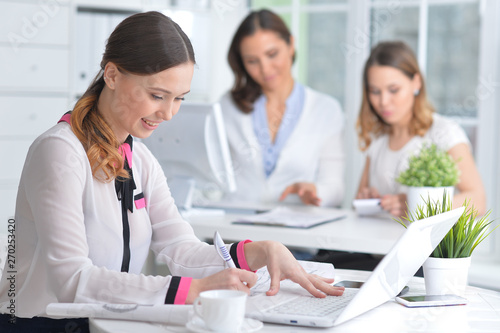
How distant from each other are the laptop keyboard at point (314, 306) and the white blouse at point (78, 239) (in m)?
0.23

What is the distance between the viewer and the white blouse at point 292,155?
3.03m

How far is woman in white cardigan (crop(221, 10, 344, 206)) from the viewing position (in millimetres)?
3037

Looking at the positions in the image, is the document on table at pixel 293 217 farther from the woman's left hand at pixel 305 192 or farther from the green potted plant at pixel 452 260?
the green potted plant at pixel 452 260

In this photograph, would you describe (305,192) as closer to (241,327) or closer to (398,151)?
(398,151)

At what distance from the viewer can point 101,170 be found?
144cm

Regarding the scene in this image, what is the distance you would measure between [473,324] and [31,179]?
91 centimetres

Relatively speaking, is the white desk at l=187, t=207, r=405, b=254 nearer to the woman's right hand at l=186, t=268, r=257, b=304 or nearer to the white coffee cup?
the woman's right hand at l=186, t=268, r=257, b=304

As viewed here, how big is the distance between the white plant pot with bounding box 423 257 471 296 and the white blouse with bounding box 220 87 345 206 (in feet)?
5.29

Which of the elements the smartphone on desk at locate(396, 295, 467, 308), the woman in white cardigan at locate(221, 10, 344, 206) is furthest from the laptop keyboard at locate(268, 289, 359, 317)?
the woman in white cardigan at locate(221, 10, 344, 206)

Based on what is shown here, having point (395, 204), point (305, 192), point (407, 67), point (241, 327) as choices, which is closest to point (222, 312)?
point (241, 327)

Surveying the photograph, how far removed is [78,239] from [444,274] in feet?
2.49

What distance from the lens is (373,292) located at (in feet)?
3.96

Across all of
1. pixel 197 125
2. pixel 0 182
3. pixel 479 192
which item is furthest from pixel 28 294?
pixel 0 182

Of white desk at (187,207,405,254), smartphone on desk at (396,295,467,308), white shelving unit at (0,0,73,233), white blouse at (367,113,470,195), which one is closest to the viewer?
smartphone on desk at (396,295,467,308)
